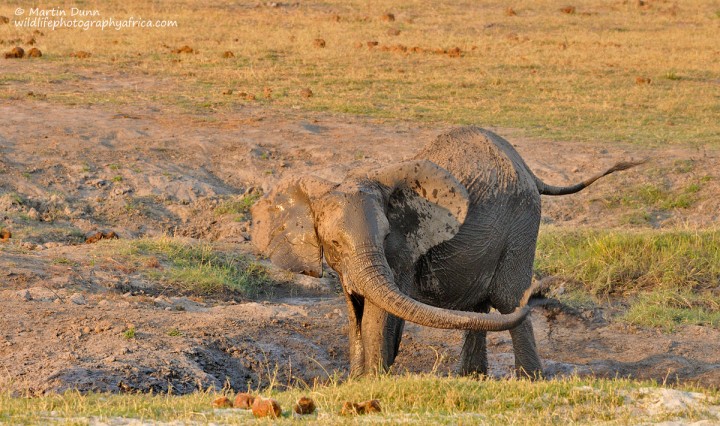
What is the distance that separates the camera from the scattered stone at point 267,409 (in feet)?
17.9

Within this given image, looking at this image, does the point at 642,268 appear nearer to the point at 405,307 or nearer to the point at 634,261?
the point at 634,261

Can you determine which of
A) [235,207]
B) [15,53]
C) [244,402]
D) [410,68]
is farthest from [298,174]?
[15,53]

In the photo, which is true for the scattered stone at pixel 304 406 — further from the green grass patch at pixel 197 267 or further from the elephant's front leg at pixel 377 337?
the green grass patch at pixel 197 267

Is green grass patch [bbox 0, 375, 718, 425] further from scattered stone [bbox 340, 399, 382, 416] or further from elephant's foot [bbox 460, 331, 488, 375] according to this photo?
elephant's foot [bbox 460, 331, 488, 375]

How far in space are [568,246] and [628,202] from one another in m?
2.32

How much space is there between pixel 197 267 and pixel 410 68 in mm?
10237

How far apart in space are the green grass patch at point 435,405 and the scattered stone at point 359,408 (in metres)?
0.05

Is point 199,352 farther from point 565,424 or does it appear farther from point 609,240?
point 609,240

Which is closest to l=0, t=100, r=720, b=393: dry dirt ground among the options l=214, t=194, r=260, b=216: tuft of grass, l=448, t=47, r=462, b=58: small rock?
l=214, t=194, r=260, b=216: tuft of grass

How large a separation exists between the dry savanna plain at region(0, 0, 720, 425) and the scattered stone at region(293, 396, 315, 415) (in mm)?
83

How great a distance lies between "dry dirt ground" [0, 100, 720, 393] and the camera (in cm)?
793

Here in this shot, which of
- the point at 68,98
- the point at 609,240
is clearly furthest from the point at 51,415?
the point at 68,98

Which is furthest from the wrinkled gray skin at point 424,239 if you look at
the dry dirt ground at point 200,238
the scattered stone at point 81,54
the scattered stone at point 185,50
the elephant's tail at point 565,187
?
the scattered stone at point 185,50

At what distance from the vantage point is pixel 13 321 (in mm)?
8102
